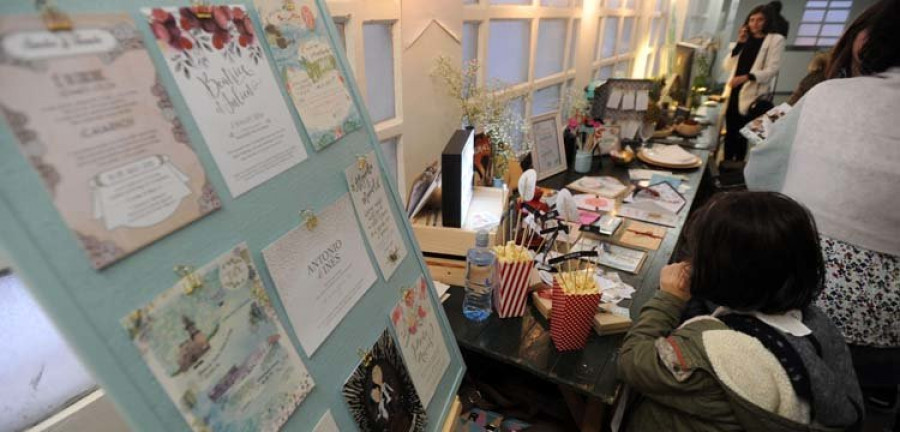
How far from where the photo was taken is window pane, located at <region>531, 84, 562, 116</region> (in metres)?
2.52

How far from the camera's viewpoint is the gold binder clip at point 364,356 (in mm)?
680

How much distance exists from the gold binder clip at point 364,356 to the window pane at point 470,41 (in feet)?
4.64

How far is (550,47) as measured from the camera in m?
2.51

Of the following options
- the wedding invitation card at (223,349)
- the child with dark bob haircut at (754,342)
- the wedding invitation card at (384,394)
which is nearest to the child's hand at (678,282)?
the child with dark bob haircut at (754,342)

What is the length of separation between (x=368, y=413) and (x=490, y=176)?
1279 mm

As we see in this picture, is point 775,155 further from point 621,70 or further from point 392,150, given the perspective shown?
point 621,70

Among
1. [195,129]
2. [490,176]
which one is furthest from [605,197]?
[195,129]

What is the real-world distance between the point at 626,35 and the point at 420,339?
3.65 m

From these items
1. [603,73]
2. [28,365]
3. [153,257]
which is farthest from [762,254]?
[603,73]

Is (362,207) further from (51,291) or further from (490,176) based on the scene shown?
(490,176)

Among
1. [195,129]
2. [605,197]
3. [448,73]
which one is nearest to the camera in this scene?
[195,129]

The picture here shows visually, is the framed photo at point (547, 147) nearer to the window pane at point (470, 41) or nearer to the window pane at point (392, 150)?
the window pane at point (470, 41)

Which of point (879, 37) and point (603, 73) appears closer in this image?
point (879, 37)

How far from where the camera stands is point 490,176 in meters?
1.84
